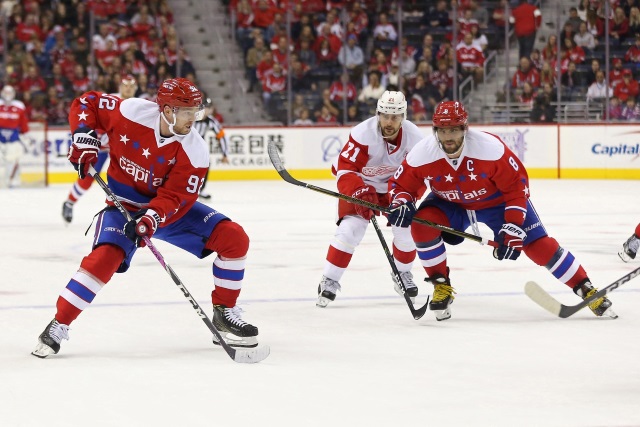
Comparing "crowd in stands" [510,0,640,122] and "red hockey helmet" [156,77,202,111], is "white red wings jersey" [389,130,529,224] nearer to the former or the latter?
"red hockey helmet" [156,77,202,111]

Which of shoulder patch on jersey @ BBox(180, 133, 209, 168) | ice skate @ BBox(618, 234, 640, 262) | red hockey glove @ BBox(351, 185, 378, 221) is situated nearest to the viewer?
shoulder patch on jersey @ BBox(180, 133, 209, 168)

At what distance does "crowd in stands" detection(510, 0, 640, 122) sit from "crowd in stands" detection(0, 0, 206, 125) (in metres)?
4.17

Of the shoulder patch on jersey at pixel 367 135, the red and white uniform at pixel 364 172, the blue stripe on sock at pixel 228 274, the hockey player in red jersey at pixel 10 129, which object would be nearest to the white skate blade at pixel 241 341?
the blue stripe on sock at pixel 228 274

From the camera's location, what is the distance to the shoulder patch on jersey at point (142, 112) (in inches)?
168

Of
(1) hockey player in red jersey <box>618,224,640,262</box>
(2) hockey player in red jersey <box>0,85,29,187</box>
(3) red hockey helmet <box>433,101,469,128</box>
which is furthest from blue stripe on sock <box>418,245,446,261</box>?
(2) hockey player in red jersey <box>0,85,29,187</box>

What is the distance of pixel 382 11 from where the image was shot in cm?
1489

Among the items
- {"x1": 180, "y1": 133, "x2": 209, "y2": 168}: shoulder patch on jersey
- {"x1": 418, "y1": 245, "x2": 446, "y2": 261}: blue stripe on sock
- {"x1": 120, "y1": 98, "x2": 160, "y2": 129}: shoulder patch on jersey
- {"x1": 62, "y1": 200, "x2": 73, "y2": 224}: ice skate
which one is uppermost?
{"x1": 120, "y1": 98, "x2": 160, "y2": 129}: shoulder patch on jersey

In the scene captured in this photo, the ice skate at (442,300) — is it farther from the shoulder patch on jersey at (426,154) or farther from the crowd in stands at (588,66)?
the crowd in stands at (588,66)

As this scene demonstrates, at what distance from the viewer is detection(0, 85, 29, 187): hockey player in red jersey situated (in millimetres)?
13135

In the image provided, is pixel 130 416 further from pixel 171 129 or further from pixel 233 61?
pixel 233 61

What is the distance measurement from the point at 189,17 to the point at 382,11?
264cm

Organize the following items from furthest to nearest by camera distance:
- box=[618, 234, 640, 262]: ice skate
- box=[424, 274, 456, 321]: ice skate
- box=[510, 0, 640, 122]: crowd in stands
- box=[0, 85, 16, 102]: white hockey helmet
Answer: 1. box=[510, 0, 640, 122]: crowd in stands
2. box=[0, 85, 16, 102]: white hockey helmet
3. box=[618, 234, 640, 262]: ice skate
4. box=[424, 274, 456, 321]: ice skate

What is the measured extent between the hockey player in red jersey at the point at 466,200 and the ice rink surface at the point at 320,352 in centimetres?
22

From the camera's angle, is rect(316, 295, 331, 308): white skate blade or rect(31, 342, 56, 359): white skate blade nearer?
rect(31, 342, 56, 359): white skate blade
